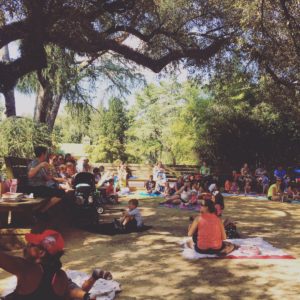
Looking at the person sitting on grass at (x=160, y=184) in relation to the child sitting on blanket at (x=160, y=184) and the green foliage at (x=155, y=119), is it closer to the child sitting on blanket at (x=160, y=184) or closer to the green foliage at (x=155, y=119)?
the child sitting on blanket at (x=160, y=184)

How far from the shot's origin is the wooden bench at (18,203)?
6094 mm

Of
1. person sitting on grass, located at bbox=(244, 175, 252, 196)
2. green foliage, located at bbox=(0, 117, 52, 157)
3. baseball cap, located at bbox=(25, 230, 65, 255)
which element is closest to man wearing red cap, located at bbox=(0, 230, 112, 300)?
baseball cap, located at bbox=(25, 230, 65, 255)

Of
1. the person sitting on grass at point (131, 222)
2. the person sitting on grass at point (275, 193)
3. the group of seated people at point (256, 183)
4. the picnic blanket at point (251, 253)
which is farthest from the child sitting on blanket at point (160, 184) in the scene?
the picnic blanket at point (251, 253)

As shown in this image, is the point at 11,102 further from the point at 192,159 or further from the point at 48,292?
the point at 48,292

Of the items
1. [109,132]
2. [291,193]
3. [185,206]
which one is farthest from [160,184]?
[109,132]

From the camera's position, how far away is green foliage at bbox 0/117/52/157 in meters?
15.8

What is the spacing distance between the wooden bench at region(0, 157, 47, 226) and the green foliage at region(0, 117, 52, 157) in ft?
19.5

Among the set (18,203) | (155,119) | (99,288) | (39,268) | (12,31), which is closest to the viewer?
(39,268)

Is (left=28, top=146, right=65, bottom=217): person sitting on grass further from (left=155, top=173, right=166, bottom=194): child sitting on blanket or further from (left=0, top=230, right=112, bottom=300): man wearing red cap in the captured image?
(left=155, top=173, right=166, bottom=194): child sitting on blanket

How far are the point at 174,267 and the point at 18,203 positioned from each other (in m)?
2.57

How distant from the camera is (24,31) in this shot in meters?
8.34

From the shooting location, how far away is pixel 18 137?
51.9 ft

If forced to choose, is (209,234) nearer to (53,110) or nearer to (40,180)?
(40,180)

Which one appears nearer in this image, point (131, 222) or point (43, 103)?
point (131, 222)
